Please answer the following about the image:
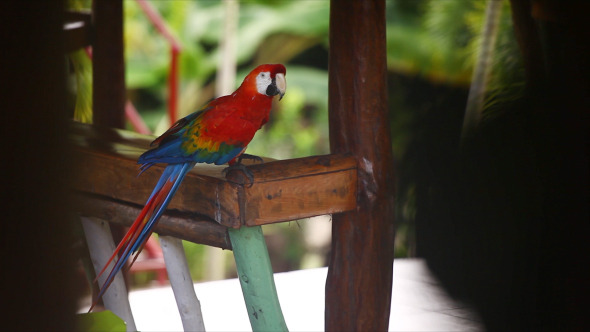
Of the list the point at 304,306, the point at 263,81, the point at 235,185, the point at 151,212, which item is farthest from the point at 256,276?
the point at 304,306

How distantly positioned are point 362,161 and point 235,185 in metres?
0.41

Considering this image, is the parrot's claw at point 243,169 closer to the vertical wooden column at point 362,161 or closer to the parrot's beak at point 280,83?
the parrot's beak at point 280,83

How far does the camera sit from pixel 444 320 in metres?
2.78

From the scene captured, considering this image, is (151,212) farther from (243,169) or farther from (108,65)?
(108,65)

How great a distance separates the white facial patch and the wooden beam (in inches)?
8.4

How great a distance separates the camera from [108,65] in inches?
109

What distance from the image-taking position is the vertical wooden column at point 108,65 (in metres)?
2.72

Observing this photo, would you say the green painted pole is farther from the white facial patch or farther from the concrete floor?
the concrete floor

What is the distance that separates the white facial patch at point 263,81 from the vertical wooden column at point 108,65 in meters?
1.30

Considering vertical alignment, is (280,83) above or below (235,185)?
above

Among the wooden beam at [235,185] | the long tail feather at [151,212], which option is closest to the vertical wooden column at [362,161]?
the wooden beam at [235,185]

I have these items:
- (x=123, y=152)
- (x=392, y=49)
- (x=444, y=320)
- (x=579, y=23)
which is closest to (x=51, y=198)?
(x=123, y=152)

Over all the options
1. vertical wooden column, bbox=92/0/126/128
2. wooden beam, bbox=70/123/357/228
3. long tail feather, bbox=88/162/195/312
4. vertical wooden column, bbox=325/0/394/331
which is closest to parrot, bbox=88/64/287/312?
long tail feather, bbox=88/162/195/312

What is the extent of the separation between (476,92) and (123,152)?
1809 mm
